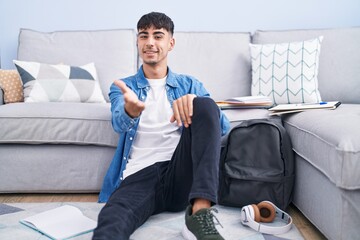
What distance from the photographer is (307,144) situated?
150 centimetres

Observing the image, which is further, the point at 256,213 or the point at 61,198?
the point at 61,198

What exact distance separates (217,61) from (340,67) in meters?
0.73

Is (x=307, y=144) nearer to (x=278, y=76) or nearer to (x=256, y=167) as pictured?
(x=256, y=167)

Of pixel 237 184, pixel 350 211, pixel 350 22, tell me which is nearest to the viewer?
pixel 350 211

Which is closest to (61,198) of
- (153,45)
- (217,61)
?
(153,45)

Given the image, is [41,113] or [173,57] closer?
[41,113]

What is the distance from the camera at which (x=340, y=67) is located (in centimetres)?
229

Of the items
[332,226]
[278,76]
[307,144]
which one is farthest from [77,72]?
[332,226]

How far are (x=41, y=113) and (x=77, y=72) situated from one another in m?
0.50

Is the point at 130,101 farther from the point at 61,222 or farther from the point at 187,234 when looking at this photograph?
the point at 61,222

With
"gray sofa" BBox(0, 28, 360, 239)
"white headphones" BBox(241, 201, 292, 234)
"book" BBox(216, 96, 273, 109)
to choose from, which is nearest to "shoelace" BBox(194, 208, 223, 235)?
"white headphones" BBox(241, 201, 292, 234)

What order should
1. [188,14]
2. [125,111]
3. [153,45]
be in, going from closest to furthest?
[125,111], [153,45], [188,14]

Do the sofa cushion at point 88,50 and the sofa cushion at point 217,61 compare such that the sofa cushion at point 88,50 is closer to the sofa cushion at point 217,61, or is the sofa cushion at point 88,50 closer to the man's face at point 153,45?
the sofa cushion at point 217,61

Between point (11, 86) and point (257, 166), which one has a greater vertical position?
point (11, 86)
